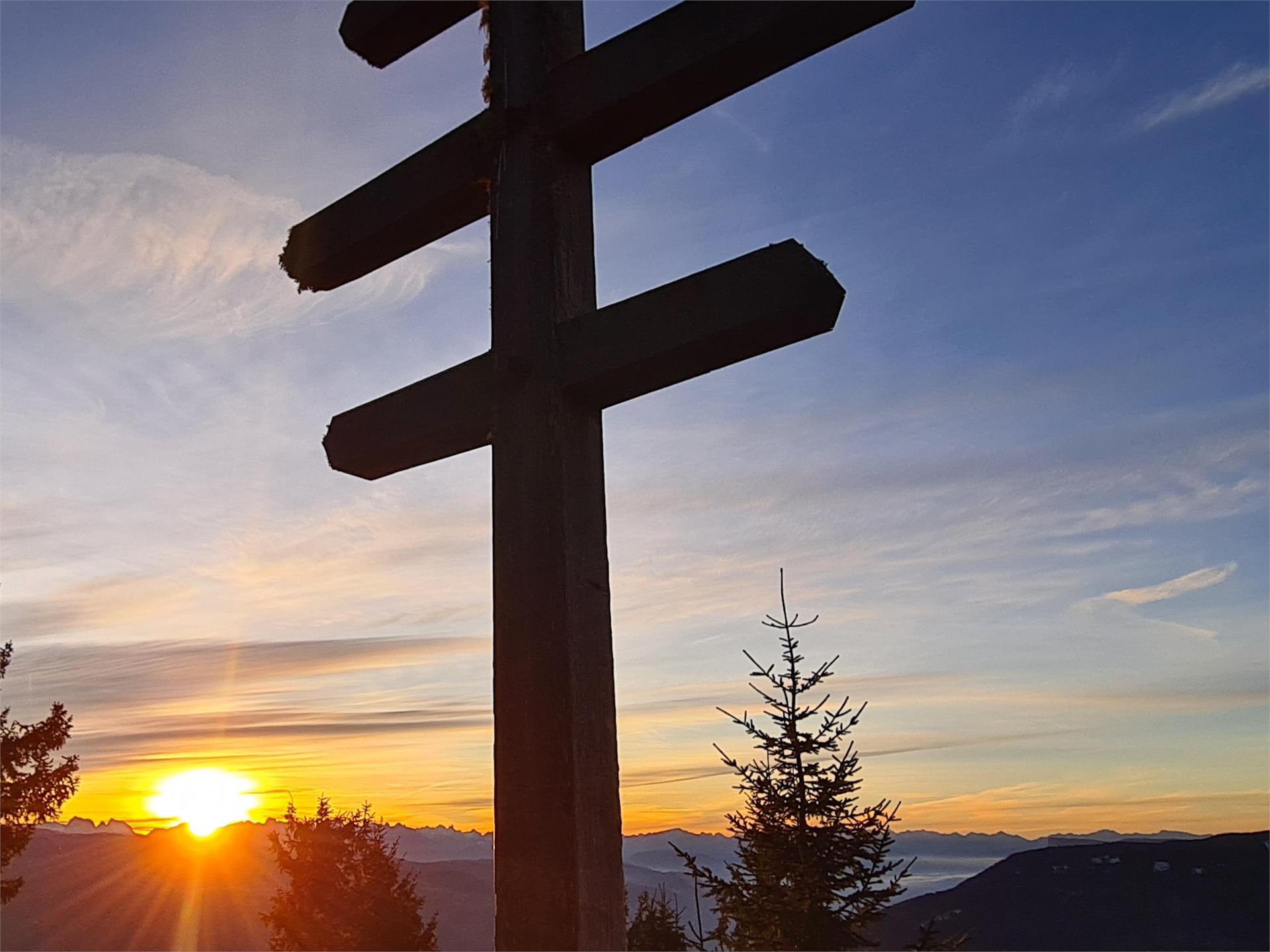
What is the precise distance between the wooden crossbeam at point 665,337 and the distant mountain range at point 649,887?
6.38 meters

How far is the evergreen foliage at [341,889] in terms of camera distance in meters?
23.8

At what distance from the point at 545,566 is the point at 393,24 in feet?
4.72

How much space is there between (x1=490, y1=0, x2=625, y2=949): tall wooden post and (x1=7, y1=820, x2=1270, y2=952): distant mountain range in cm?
631

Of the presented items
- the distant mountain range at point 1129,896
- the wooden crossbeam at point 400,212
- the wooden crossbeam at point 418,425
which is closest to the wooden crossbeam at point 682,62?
the wooden crossbeam at point 400,212

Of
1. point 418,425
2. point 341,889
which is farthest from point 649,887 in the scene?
point 418,425

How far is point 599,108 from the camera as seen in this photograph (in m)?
1.92

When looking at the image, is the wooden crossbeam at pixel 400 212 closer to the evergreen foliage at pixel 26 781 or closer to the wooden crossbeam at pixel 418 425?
the wooden crossbeam at pixel 418 425

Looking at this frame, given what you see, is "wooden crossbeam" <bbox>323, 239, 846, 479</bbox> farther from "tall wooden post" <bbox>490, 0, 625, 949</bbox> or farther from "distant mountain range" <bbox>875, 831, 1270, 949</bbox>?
"distant mountain range" <bbox>875, 831, 1270, 949</bbox>

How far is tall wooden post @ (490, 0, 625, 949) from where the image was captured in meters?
1.53

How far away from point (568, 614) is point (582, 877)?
1.33ft

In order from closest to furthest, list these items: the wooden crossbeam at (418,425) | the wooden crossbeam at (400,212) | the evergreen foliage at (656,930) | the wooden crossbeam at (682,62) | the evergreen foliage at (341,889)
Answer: the wooden crossbeam at (682,62)
the wooden crossbeam at (418,425)
the wooden crossbeam at (400,212)
the evergreen foliage at (656,930)
the evergreen foliage at (341,889)

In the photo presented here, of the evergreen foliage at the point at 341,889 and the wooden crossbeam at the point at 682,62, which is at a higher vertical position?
the wooden crossbeam at the point at 682,62

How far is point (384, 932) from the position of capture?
23.3 m

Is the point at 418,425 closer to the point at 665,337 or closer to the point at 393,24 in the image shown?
the point at 665,337
